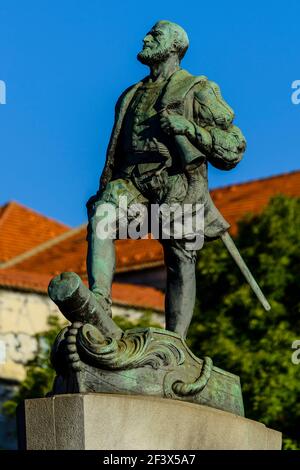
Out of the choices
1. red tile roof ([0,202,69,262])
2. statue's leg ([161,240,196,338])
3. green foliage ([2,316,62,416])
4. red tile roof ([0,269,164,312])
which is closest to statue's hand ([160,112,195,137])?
statue's leg ([161,240,196,338])

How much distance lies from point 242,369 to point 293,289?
3255mm

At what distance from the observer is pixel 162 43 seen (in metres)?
12.1

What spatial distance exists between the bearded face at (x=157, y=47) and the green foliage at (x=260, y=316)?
45.2ft

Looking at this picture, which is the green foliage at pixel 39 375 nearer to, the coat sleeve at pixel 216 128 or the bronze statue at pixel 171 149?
the bronze statue at pixel 171 149

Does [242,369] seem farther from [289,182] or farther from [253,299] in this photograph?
[289,182]

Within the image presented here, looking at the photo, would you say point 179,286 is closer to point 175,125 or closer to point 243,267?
point 243,267

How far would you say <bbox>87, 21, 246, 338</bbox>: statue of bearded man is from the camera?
11.7 m

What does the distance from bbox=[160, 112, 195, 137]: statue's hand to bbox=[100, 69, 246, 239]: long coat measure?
0.08 m

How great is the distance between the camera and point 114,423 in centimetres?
1045

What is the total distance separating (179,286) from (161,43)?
1.64 meters

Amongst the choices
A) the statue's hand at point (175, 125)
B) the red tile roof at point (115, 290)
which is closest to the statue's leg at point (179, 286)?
the statue's hand at point (175, 125)

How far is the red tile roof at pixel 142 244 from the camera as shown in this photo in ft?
142

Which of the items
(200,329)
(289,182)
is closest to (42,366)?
(200,329)

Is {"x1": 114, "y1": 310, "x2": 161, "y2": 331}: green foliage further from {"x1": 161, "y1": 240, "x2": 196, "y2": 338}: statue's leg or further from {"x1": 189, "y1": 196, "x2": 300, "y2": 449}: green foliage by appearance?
{"x1": 161, "y1": 240, "x2": 196, "y2": 338}: statue's leg
